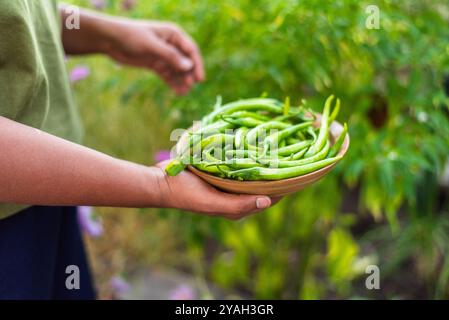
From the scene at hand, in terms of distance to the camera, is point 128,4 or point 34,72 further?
point 128,4

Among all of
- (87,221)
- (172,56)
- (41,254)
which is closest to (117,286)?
(87,221)

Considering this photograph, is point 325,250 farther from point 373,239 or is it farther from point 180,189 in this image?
point 180,189

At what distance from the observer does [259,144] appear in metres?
1.42

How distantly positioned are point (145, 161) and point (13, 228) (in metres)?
1.89

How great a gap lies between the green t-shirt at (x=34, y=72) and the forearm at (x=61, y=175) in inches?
5.3

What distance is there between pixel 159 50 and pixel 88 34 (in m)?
0.24

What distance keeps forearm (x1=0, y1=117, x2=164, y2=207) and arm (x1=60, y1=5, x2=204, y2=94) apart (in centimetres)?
76

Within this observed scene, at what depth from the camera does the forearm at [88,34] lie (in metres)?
1.85

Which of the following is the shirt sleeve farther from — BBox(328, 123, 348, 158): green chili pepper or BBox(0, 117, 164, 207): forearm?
BBox(328, 123, 348, 158): green chili pepper

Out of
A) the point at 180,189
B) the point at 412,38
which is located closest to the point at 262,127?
the point at 180,189

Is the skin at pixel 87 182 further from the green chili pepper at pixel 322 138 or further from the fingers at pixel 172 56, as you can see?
the fingers at pixel 172 56

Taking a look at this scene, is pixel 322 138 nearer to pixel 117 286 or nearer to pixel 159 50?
pixel 159 50

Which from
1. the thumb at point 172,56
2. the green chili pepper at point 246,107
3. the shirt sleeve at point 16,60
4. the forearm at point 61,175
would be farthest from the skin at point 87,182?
the thumb at point 172,56

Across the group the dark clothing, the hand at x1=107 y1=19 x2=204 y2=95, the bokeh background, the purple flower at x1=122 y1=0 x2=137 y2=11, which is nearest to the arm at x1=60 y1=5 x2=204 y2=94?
the hand at x1=107 y1=19 x2=204 y2=95
